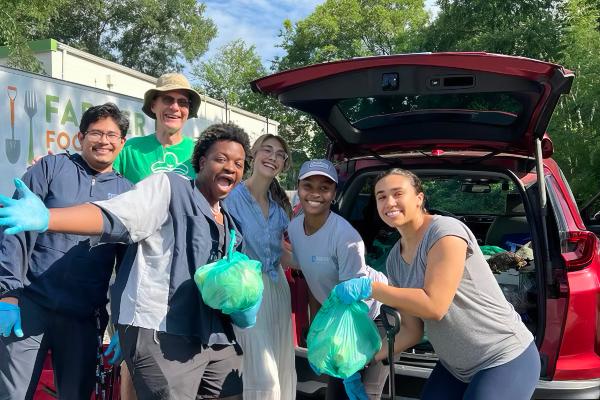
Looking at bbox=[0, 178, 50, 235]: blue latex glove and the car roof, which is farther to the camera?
the car roof

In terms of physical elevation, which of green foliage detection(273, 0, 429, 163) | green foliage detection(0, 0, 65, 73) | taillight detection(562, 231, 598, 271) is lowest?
taillight detection(562, 231, 598, 271)

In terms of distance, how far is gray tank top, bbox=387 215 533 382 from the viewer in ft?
6.98

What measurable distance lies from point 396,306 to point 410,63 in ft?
3.55

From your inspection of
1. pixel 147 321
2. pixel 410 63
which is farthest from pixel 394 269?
pixel 147 321

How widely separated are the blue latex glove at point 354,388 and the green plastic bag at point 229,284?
765 mm

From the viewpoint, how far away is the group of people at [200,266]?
1.98 metres

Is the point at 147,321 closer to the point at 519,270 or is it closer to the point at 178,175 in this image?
the point at 178,175

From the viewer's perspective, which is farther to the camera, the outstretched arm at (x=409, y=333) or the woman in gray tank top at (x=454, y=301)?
the outstretched arm at (x=409, y=333)

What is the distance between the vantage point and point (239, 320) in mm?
2166

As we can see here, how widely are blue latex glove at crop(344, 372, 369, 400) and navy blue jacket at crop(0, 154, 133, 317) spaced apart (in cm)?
121

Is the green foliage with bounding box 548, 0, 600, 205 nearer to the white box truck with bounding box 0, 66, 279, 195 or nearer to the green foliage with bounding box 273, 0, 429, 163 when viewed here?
the white box truck with bounding box 0, 66, 279, 195

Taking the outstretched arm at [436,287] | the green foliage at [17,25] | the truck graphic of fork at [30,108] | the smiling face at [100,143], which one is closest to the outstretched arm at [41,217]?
the smiling face at [100,143]

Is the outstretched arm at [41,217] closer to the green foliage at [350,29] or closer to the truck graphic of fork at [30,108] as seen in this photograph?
the truck graphic of fork at [30,108]

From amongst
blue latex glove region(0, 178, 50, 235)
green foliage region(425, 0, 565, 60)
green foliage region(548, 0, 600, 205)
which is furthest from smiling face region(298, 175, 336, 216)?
green foliage region(425, 0, 565, 60)
